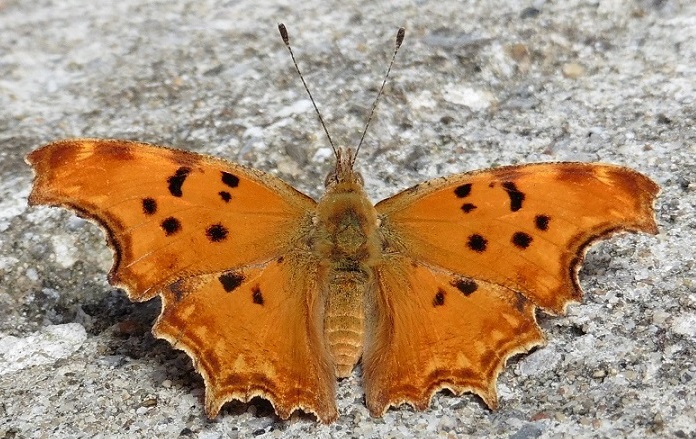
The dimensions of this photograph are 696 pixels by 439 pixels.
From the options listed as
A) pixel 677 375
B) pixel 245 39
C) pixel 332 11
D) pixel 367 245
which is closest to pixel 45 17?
pixel 245 39

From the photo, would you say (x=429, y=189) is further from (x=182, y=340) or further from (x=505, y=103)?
(x=505, y=103)

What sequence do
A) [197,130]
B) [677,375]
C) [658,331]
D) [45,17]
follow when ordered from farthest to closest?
1. [45,17]
2. [197,130]
3. [658,331]
4. [677,375]

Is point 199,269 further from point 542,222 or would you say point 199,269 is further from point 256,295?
point 542,222

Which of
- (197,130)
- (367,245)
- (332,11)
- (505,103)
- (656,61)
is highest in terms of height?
(332,11)

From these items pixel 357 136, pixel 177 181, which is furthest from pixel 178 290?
pixel 357 136

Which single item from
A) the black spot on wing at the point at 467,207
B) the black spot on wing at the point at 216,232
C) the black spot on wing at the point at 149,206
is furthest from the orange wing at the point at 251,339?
the black spot on wing at the point at 467,207
